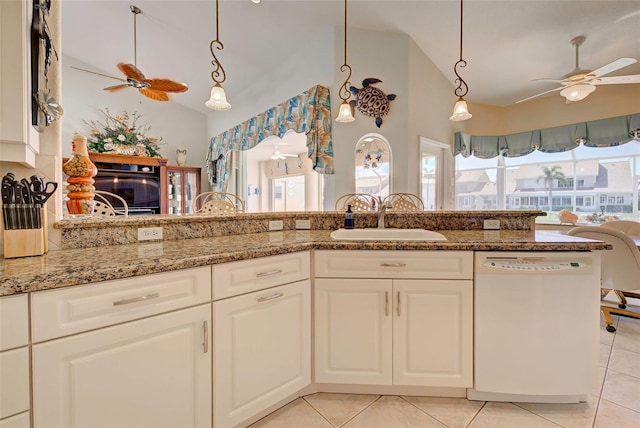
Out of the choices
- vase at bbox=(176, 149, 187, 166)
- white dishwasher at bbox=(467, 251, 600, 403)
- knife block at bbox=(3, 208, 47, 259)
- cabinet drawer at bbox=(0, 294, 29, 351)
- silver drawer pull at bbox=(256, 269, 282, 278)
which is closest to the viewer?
cabinet drawer at bbox=(0, 294, 29, 351)

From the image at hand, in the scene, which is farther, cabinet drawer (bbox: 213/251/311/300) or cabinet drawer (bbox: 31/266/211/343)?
cabinet drawer (bbox: 213/251/311/300)

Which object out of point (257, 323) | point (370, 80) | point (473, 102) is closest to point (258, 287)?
point (257, 323)

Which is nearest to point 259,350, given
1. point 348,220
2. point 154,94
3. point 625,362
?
point 348,220

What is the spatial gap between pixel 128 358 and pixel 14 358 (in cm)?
28

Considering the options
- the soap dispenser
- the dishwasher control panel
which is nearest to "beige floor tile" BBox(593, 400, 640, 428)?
the dishwasher control panel

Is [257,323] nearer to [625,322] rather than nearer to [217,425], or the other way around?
[217,425]

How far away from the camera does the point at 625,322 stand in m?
2.48

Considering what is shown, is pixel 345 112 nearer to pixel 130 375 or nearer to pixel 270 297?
pixel 270 297

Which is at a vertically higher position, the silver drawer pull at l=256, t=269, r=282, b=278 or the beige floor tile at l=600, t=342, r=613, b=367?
the silver drawer pull at l=256, t=269, r=282, b=278

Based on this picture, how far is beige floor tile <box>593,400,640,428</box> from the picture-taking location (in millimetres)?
1342

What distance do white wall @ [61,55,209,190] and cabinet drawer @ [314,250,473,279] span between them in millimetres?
5281

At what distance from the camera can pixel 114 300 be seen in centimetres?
92

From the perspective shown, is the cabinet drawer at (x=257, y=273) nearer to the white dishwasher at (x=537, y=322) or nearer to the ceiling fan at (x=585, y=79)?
the white dishwasher at (x=537, y=322)

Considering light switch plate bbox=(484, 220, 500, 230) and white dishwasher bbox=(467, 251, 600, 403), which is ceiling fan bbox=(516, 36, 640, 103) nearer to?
light switch plate bbox=(484, 220, 500, 230)
